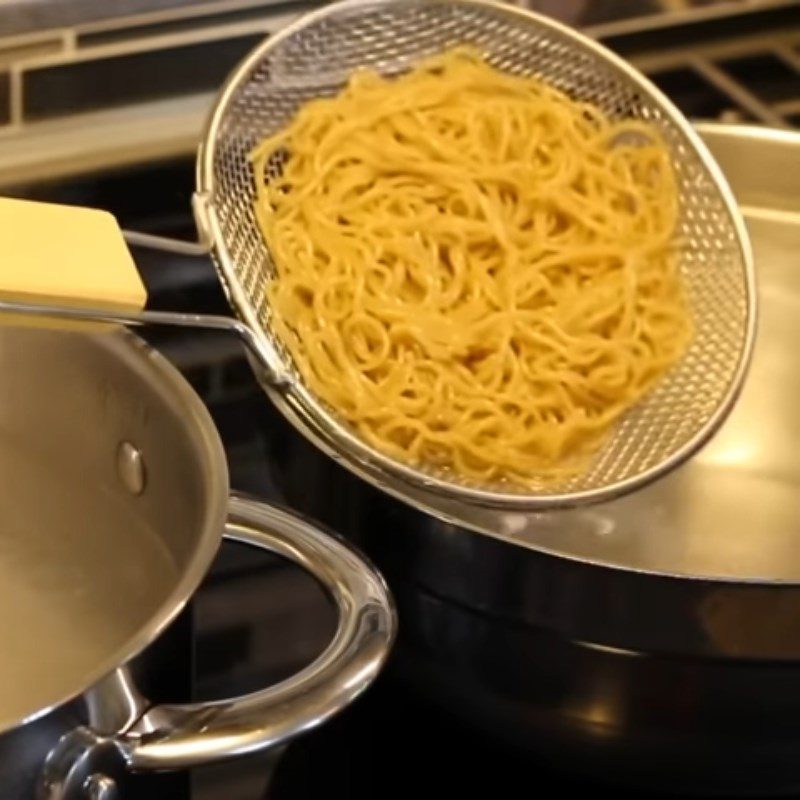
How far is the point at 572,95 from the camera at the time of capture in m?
0.89

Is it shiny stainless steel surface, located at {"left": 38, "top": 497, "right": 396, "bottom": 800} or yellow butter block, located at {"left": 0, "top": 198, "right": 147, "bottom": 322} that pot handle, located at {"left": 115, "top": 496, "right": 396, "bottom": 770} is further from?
yellow butter block, located at {"left": 0, "top": 198, "right": 147, "bottom": 322}

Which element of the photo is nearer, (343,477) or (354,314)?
(343,477)

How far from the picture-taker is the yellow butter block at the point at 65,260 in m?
0.59

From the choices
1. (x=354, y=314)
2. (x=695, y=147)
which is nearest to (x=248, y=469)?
(x=354, y=314)

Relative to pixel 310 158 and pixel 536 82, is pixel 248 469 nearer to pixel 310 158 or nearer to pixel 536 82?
pixel 310 158

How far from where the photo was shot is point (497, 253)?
814 mm

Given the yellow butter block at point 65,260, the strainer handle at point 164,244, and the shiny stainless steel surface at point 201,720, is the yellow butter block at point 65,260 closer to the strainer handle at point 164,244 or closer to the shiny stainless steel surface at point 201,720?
the strainer handle at point 164,244

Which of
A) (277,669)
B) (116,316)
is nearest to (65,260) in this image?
(116,316)

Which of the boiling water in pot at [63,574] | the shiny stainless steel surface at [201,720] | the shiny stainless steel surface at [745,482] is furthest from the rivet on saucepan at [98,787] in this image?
the shiny stainless steel surface at [745,482]

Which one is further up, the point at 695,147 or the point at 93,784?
the point at 695,147

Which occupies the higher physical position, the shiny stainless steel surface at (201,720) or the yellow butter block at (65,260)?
the yellow butter block at (65,260)

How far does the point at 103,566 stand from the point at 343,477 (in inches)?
4.3

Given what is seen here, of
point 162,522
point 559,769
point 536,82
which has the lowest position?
point 559,769

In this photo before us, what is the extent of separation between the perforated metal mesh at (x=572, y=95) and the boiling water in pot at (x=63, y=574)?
112 millimetres
